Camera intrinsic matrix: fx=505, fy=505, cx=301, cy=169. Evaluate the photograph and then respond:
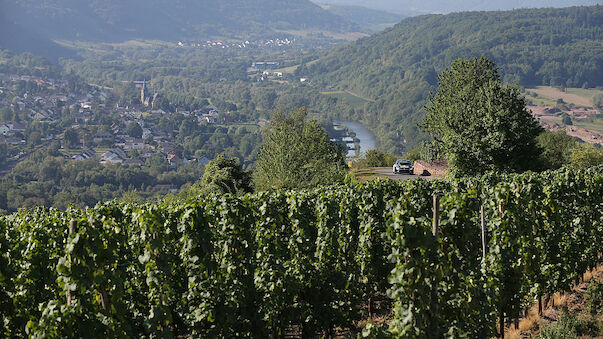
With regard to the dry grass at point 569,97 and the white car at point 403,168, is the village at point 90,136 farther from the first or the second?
the dry grass at point 569,97

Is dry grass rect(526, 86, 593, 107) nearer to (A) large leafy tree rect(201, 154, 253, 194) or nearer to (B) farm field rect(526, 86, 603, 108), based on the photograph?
(B) farm field rect(526, 86, 603, 108)

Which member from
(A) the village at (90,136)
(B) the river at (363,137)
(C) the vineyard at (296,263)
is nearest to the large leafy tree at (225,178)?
(C) the vineyard at (296,263)

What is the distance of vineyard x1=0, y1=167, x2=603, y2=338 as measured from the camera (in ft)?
22.0

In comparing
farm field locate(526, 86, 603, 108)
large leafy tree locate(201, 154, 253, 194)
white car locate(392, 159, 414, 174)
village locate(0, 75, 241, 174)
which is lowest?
village locate(0, 75, 241, 174)

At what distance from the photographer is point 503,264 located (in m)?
9.26

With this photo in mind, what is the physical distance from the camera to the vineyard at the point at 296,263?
671cm

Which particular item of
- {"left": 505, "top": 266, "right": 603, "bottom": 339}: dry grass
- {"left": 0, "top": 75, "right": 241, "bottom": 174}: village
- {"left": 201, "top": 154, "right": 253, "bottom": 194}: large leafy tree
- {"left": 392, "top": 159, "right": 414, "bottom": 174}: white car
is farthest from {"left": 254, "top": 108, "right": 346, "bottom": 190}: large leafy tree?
{"left": 0, "top": 75, "right": 241, "bottom": 174}: village

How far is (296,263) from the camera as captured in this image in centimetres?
1008

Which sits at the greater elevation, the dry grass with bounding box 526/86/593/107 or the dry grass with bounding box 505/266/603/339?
the dry grass with bounding box 526/86/593/107

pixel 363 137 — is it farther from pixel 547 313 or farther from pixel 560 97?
pixel 547 313

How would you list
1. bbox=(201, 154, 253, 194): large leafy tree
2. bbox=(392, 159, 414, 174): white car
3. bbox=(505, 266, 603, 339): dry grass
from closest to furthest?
1. bbox=(505, 266, 603, 339): dry grass
2. bbox=(201, 154, 253, 194): large leafy tree
3. bbox=(392, 159, 414, 174): white car

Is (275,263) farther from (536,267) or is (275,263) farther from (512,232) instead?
(536,267)

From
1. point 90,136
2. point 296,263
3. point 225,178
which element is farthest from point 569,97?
point 296,263

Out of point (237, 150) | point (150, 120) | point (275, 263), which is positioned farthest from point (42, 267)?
point (150, 120)
